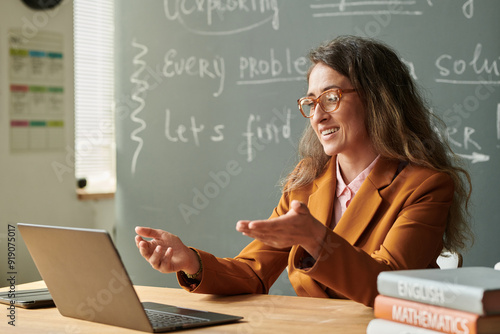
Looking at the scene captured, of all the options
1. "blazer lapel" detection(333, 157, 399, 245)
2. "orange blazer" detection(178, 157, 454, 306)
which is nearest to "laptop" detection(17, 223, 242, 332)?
"orange blazer" detection(178, 157, 454, 306)

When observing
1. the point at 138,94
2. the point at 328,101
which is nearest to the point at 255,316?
the point at 328,101

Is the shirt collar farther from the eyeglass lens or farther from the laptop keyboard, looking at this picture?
the laptop keyboard

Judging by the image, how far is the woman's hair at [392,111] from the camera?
1.94 m

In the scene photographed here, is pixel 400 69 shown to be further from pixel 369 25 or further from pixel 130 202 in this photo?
pixel 130 202

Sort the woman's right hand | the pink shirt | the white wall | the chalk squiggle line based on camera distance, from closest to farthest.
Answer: the woman's right hand
the pink shirt
the white wall
the chalk squiggle line

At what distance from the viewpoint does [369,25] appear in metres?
2.97

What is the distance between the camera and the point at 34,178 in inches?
144

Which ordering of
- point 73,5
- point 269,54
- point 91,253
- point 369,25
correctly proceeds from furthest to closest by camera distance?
point 73,5
point 269,54
point 369,25
point 91,253

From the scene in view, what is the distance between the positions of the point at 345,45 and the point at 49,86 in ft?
7.07

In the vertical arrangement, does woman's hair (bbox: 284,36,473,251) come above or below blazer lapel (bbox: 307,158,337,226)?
above

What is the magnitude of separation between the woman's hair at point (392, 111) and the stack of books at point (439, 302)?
721 mm

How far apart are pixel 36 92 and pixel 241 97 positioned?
1.14 meters

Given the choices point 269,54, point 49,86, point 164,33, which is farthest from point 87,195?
point 269,54

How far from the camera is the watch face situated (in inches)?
141
